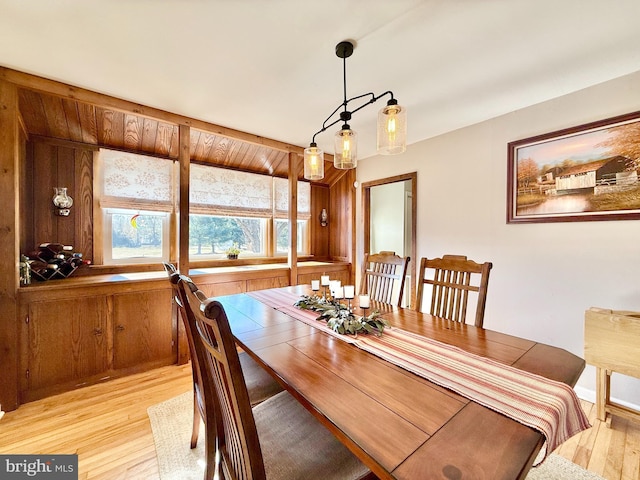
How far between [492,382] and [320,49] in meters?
1.93

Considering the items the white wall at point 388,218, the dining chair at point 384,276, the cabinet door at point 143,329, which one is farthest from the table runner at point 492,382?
the white wall at point 388,218

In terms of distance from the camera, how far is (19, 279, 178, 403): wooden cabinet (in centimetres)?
205

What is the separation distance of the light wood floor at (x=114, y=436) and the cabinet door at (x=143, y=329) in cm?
29

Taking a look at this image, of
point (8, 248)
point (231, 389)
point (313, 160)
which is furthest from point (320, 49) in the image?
point (8, 248)

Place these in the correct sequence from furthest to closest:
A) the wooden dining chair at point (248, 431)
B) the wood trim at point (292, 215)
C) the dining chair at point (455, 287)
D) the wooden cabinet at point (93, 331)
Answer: the wood trim at point (292, 215) → the wooden cabinet at point (93, 331) → the dining chair at point (455, 287) → the wooden dining chair at point (248, 431)

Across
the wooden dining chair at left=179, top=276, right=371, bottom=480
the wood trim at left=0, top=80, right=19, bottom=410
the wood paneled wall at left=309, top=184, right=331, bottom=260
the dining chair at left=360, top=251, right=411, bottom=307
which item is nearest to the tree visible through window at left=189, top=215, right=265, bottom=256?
the wood paneled wall at left=309, top=184, right=331, bottom=260

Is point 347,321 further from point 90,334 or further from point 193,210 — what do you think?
point 193,210

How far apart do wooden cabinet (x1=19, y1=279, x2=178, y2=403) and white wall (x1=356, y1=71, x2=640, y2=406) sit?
2.91 meters

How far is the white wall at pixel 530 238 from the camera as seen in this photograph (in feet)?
6.52

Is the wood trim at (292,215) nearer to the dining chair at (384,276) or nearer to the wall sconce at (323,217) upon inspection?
the wall sconce at (323,217)

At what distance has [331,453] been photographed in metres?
0.98

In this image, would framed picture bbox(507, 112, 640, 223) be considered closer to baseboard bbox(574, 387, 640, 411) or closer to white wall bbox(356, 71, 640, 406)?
white wall bbox(356, 71, 640, 406)

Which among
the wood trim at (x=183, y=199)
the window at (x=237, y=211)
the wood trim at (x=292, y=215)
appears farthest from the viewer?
the wood trim at (x=292, y=215)

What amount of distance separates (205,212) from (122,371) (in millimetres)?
1821
